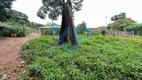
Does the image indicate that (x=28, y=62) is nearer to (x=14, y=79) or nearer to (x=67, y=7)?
(x=14, y=79)

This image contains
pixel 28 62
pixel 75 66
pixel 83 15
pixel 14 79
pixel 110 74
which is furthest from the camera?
pixel 83 15

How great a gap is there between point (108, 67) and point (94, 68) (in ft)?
1.11

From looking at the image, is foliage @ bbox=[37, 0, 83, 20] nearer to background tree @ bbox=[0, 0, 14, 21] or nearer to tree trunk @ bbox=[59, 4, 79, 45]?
background tree @ bbox=[0, 0, 14, 21]

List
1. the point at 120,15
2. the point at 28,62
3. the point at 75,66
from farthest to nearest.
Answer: the point at 120,15 → the point at 28,62 → the point at 75,66

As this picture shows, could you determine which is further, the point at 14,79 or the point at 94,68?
the point at 94,68

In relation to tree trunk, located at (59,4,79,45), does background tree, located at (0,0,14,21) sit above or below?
above

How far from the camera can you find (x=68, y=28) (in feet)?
18.4

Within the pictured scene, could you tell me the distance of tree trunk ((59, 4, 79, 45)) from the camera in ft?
17.5

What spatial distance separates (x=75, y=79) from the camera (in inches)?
107

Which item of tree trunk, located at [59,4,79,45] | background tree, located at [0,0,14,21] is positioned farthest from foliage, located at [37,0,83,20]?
tree trunk, located at [59,4,79,45]

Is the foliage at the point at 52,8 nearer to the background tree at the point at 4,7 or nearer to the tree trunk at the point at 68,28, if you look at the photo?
the background tree at the point at 4,7

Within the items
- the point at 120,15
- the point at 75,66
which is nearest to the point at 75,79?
the point at 75,66

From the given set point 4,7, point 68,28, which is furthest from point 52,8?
point 68,28

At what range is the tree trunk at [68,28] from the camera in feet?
17.5
